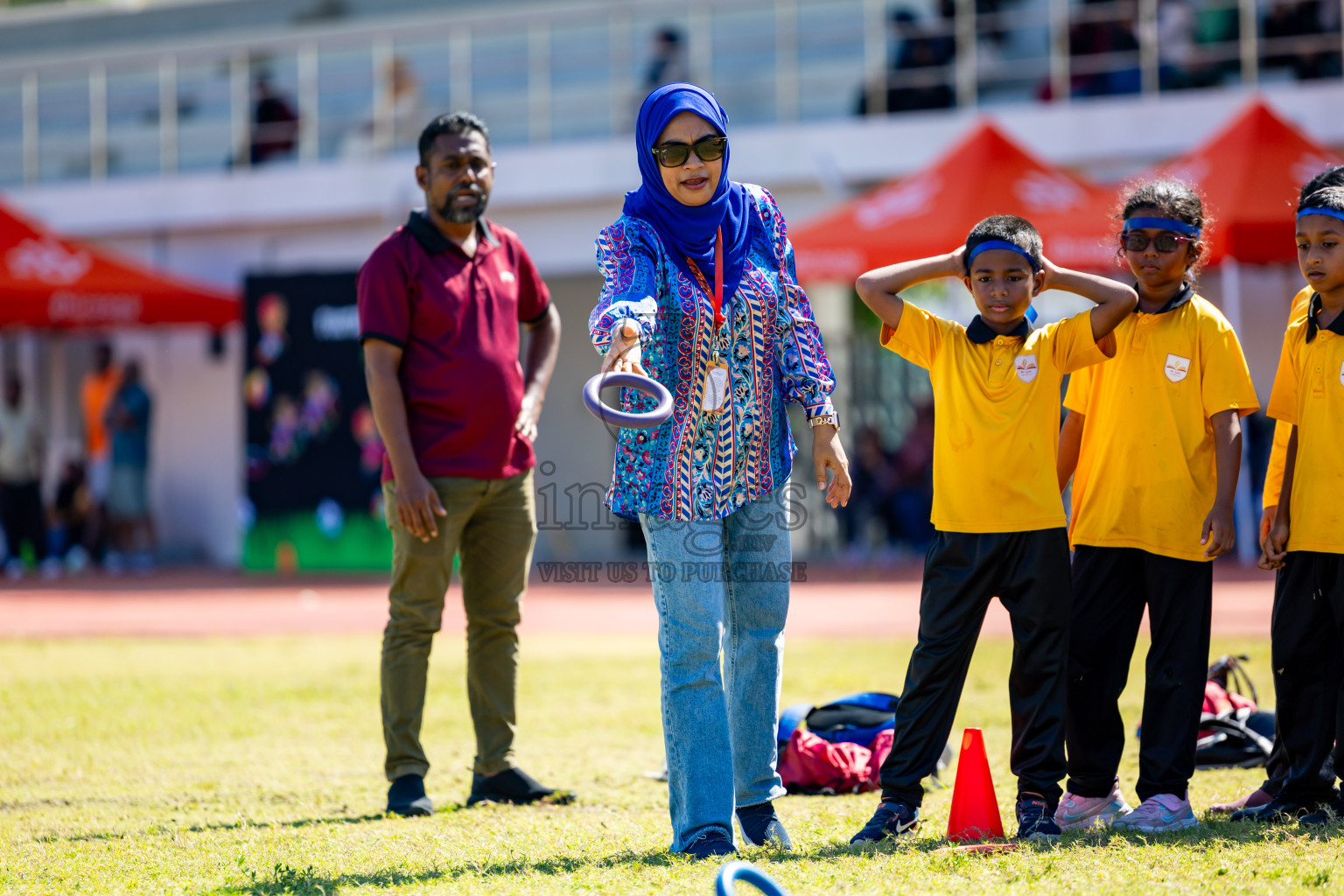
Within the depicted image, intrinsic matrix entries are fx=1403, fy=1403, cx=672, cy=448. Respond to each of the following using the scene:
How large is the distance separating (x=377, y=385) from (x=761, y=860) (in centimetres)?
214

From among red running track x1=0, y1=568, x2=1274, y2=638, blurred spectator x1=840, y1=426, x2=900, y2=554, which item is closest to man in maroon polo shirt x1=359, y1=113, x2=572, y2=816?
red running track x1=0, y1=568, x2=1274, y2=638

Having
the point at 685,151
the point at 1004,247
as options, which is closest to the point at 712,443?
the point at 685,151

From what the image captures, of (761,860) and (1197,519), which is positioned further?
(1197,519)

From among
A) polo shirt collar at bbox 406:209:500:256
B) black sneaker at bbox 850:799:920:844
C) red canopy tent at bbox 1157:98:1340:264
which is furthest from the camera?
red canopy tent at bbox 1157:98:1340:264

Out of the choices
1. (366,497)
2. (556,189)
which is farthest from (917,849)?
(556,189)

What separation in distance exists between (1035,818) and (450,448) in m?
2.32

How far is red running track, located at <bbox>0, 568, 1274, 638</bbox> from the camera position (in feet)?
33.6

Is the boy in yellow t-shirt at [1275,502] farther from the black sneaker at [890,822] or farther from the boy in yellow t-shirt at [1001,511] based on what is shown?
the black sneaker at [890,822]

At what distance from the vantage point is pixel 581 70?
18.0 m

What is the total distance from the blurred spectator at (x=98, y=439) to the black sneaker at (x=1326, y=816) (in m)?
14.5

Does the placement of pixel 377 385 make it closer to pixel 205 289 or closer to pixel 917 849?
pixel 917 849

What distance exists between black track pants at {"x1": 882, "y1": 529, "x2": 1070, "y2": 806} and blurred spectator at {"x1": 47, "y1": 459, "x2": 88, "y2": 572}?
14.9m

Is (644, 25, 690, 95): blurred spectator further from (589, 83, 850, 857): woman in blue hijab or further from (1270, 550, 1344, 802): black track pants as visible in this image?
(1270, 550, 1344, 802): black track pants

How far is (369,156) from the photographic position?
17.8 m
